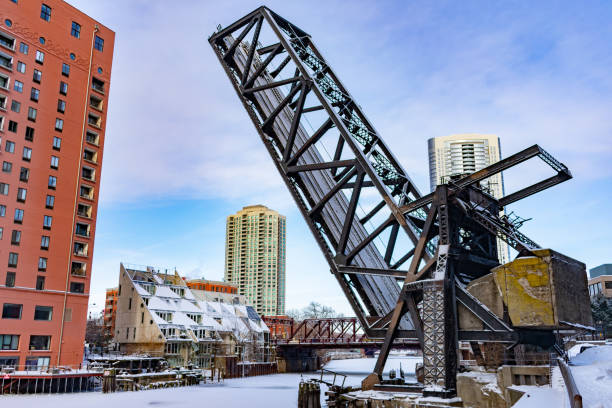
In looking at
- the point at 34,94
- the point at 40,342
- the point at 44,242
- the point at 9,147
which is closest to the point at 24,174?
the point at 9,147

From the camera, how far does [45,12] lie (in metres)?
58.1

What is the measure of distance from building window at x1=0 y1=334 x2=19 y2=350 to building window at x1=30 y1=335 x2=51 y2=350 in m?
1.36

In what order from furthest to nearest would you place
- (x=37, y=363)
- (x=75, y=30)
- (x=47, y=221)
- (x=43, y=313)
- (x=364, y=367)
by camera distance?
(x=364, y=367)
(x=75, y=30)
(x=47, y=221)
(x=43, y=313)
(x=37, y=363)

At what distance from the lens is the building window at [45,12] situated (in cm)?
5772

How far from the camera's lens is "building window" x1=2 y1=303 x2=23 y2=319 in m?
49.2

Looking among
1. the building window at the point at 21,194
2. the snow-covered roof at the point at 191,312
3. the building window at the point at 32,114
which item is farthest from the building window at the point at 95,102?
the snow-covered roof at the point at 191,312

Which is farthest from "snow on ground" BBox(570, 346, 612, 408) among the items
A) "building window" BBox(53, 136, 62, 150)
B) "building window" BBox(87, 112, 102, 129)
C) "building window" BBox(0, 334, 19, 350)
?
"building window" BBox(87, 112, 102, 129)

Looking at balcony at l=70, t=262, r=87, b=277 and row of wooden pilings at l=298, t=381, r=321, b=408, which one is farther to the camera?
balcony at l=70, t=262, r=87, b=277

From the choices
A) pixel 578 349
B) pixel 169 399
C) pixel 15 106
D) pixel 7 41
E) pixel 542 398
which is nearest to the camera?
pixel 542 398

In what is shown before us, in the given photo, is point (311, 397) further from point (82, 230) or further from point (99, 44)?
point (99, 44)

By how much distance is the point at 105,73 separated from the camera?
63.5m

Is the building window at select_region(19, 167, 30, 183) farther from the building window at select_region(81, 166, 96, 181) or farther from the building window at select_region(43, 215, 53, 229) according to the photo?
the building window at select_region(81, 166, 96, 181)

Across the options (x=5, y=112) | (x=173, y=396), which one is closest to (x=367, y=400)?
(x=173, y=396)

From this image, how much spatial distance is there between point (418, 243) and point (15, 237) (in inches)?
1739
